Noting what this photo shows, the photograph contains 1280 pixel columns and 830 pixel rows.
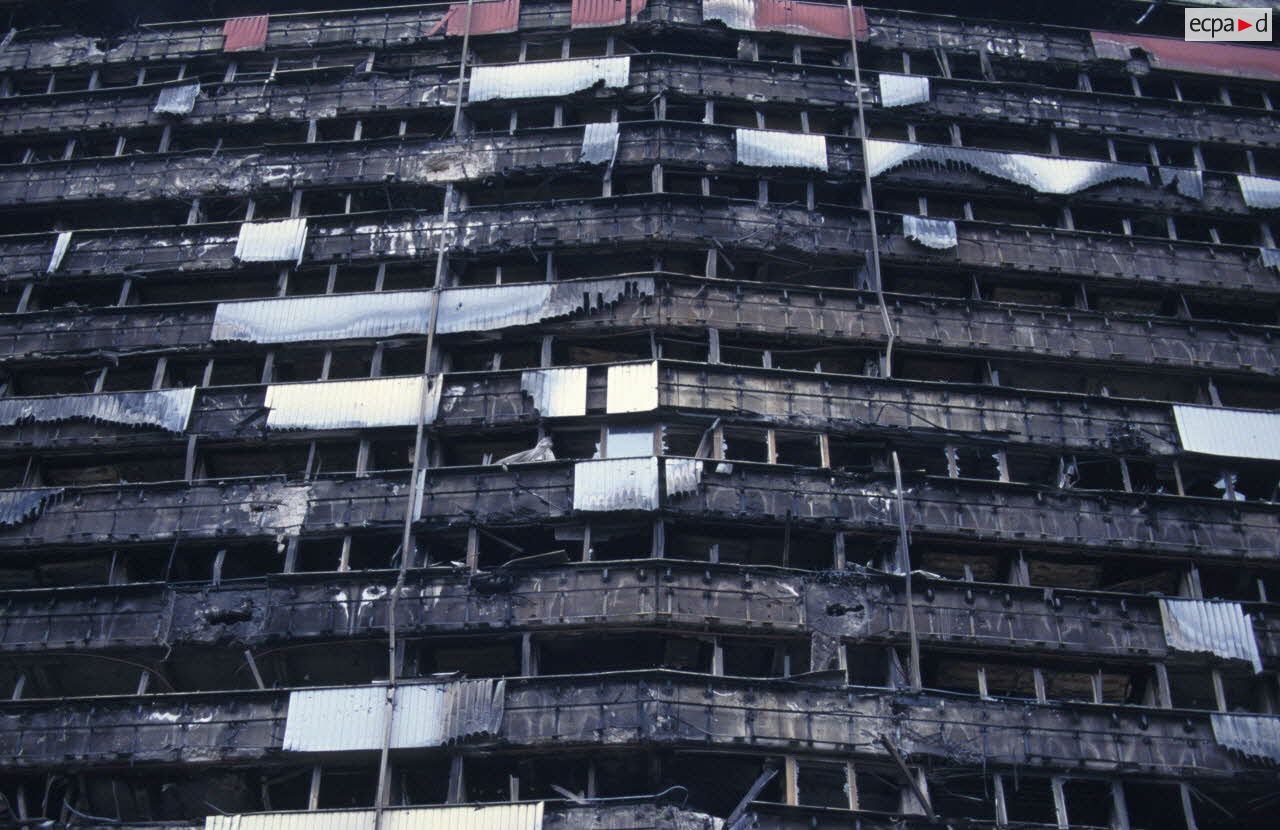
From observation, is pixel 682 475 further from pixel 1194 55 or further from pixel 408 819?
pixel 1194 55

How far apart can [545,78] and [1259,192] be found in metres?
19.3

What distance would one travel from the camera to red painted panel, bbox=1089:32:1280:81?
38719 millimetres

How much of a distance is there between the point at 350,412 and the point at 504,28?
13236mm

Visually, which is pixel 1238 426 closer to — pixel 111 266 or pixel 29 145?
pixel 111 266

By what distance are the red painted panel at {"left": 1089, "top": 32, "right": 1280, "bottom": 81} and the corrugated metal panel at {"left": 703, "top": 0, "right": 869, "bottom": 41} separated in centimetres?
724

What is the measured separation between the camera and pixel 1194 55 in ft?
128

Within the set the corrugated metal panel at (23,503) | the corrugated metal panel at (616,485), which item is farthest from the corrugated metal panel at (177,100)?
the corrugated metal panel at (616,485)

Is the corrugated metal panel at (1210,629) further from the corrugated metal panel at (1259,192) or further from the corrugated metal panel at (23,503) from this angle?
the corrugated metal panel at (23,503)

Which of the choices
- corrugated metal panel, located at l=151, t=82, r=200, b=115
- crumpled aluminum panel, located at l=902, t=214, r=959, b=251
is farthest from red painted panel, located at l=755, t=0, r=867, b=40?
corrugated metal panel, located at l=151, t=82, r=200, b=115

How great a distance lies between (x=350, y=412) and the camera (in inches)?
1208

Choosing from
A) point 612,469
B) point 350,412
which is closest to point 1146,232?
point 612,469

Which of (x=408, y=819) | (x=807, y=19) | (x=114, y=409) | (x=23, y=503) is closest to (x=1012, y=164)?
(x=807, y=19)

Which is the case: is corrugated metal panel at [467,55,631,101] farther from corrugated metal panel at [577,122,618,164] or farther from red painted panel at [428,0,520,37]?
red painted panel at [428,0,520,37]

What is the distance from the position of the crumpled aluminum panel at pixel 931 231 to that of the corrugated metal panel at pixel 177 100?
19809mm
